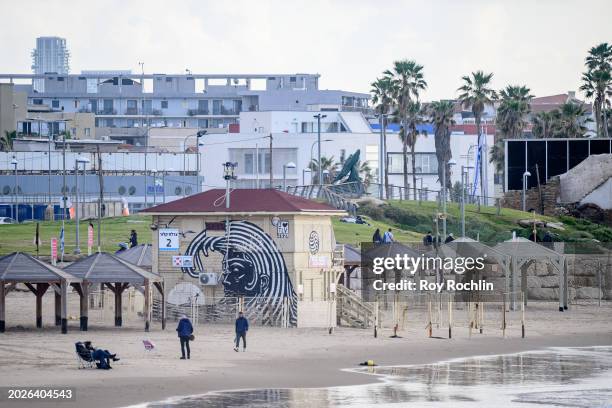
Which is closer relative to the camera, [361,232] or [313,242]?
[313,242]

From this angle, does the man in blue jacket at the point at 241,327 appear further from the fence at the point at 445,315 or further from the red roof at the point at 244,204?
the red roof at the point at 244,204

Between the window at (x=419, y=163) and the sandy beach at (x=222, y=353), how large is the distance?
7187 centimetres

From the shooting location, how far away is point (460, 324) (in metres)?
55.0

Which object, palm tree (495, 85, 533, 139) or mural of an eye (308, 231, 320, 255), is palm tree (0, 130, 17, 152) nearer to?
palm tree (495, 85, 533, 139)

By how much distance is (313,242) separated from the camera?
50.6m

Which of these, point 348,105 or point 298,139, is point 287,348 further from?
point 348,105

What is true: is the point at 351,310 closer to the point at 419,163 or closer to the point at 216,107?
the point at 419,163

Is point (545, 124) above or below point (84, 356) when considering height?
above

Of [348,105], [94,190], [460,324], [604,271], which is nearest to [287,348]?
[460,324]

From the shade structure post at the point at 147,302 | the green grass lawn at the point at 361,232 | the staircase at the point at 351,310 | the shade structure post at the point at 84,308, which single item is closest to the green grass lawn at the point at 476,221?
the green grass lawn at the point at 361,232

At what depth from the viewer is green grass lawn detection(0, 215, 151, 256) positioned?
70688 millimetres

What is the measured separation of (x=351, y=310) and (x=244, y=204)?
5.92m

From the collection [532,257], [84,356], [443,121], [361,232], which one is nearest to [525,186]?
[443,121]

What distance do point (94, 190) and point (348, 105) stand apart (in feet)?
226
